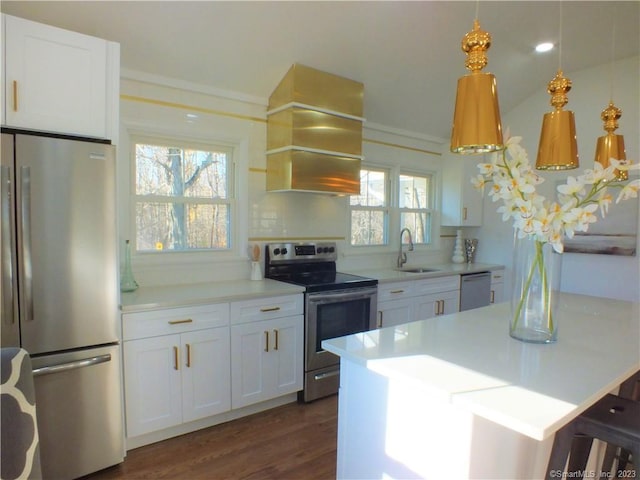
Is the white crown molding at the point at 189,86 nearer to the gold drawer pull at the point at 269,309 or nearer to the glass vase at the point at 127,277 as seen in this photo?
the glass vase at the point at 127,277

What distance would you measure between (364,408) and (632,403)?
40.3 inches

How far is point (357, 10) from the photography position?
2637 millimetres

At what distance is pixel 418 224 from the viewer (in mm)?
4672

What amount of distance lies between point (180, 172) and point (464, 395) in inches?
101

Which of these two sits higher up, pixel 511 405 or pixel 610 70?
pixel 610 70

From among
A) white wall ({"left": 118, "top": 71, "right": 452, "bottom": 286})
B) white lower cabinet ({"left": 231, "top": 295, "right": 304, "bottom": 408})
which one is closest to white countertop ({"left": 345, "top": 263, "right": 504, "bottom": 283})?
white wall ({"left": 118, "top": 71, "right": 452, "bottom": 286})

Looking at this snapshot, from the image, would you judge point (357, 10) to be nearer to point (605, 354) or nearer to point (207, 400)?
point (605, 354)

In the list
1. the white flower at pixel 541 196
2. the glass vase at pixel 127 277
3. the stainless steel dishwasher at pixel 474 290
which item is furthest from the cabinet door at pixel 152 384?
the stainless steel dishwasher at pixel 474 290

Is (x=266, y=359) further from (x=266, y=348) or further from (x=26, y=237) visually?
(x=26, y=237)

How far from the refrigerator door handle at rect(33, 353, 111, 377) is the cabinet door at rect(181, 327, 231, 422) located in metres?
0.46

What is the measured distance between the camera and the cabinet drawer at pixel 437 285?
368 centimetres

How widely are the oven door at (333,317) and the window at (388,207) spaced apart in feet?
3.26

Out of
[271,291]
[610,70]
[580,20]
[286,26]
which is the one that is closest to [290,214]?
[271,291]

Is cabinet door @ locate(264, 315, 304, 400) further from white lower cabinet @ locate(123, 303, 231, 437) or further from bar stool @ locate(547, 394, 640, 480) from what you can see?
bar stool @ locate(547, 394, 640, 480)
